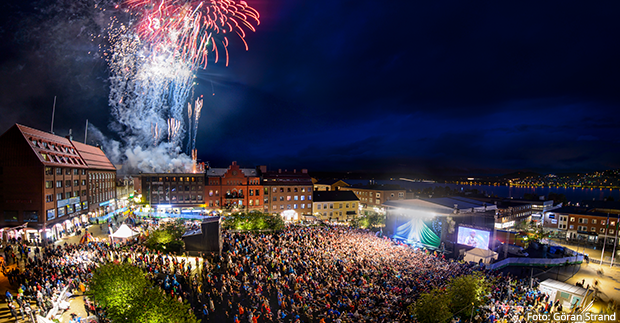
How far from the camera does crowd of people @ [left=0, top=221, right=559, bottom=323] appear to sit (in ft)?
57.1

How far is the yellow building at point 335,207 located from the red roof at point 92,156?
148 ft

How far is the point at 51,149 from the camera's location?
3931 cm

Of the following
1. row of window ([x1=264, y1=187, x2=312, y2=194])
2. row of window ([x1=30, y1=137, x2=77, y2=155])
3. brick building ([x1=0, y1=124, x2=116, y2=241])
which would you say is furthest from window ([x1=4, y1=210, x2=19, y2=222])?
row of window ([x1=264, y1=187, x2=312, y2=194])

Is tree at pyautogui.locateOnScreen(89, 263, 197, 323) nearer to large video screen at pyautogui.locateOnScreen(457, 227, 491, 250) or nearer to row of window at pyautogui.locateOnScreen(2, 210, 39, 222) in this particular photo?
row of window at pyautogui.locateOnScreen(2, 210, 39, 222)

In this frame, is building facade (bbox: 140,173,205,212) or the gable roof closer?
building facade (bbox: 140,173,205,212)

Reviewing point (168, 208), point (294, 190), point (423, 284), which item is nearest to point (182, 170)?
point (168, 208)

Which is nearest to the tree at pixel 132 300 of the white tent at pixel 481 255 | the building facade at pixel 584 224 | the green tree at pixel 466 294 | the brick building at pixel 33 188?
the green tree at pixel 466 294

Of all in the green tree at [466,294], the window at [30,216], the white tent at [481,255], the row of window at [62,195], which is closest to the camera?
the green tree at [466,294]

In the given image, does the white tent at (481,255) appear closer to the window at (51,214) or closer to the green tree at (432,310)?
the green tree at (432,310)

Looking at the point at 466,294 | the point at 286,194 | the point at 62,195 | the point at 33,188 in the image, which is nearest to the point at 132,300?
the point at 466,294

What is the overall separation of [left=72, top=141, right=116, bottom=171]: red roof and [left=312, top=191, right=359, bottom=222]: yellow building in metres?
45.1

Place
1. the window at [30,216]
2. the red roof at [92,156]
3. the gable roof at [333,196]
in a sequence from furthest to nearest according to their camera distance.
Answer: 1. the gable roof at [333,196]
2. the red roof at [92,156]
3. the window at [30,216]

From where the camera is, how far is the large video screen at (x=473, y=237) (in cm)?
3294

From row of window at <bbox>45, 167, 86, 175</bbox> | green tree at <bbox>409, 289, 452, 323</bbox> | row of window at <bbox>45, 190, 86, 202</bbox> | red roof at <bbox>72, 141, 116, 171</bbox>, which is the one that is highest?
red roof at <bbox>72, 141, 116, 171</bbox>
